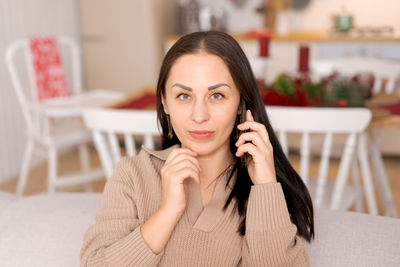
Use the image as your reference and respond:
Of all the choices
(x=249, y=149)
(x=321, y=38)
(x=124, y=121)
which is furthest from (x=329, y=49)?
(x=249, y=149)

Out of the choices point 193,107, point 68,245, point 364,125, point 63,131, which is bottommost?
point 63,131

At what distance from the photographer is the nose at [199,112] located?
92cm

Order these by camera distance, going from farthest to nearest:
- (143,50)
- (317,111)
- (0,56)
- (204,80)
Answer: (143,50)
(0,56)
(317,111)
(204,80)

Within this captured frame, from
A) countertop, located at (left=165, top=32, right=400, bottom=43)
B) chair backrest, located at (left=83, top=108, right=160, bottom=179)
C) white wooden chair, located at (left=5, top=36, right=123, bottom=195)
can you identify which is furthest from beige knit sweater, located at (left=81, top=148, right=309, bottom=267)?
countertop, located at (left=165, top=32, right=400, bottom=43)

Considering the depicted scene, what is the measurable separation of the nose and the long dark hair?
0.09 metres

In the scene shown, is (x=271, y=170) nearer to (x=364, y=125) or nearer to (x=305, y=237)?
(x=305, y=237)

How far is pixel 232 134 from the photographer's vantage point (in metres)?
1.07

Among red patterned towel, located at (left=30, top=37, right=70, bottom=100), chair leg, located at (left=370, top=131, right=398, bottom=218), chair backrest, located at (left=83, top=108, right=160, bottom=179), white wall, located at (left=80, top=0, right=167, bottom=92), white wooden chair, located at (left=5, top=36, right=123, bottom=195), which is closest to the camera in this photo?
chair backrest, located at (left=83, top=108, right=160, bottom=179)

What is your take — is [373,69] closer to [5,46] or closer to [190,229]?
[190,229]

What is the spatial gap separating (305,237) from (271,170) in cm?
17

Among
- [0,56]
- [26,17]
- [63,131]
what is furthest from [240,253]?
[26,17]

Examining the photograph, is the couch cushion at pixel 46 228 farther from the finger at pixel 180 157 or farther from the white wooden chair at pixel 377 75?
the white wooden chair at pixel 377 75

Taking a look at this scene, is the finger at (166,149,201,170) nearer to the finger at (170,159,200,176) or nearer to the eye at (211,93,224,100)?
the finger at (170,159,200,176)

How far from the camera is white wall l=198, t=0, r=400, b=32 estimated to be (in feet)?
13.7
